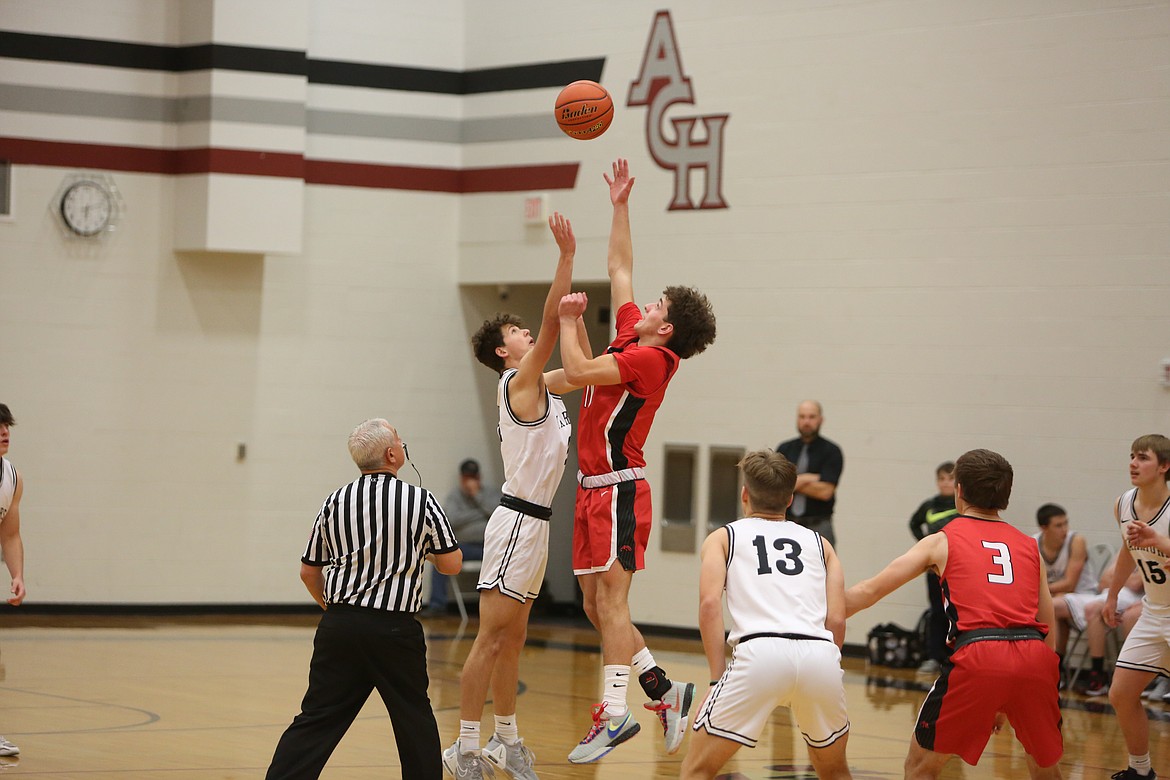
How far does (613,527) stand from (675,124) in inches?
264

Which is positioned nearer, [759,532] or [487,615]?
[759,532]

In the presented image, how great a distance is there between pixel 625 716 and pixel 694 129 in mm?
7068

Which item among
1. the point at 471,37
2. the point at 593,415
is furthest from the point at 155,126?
the point at 593,415

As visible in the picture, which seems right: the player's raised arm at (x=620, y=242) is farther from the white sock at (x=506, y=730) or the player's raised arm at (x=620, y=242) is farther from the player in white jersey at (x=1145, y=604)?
the player in white jersey at (x=1145, y=604)

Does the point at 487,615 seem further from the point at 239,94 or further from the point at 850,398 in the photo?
the point at 239,94

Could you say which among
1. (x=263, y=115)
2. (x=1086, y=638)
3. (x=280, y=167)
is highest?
(x=263, y=115)

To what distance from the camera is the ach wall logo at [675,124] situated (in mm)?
12031

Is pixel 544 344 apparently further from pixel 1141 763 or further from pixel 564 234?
pixel 1141 763

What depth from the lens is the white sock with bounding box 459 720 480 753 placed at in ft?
19.4

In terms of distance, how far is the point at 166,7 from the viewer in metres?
12.5

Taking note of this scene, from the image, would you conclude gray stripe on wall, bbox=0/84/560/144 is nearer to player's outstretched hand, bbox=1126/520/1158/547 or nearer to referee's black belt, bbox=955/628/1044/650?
player's outstretched hand, bbox=1126/520/1158/547

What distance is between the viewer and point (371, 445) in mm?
5090

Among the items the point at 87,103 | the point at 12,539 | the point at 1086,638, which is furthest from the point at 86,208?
the point at 1086,638

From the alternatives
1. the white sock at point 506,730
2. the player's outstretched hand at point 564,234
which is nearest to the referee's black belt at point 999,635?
the white sock at point 506,730
